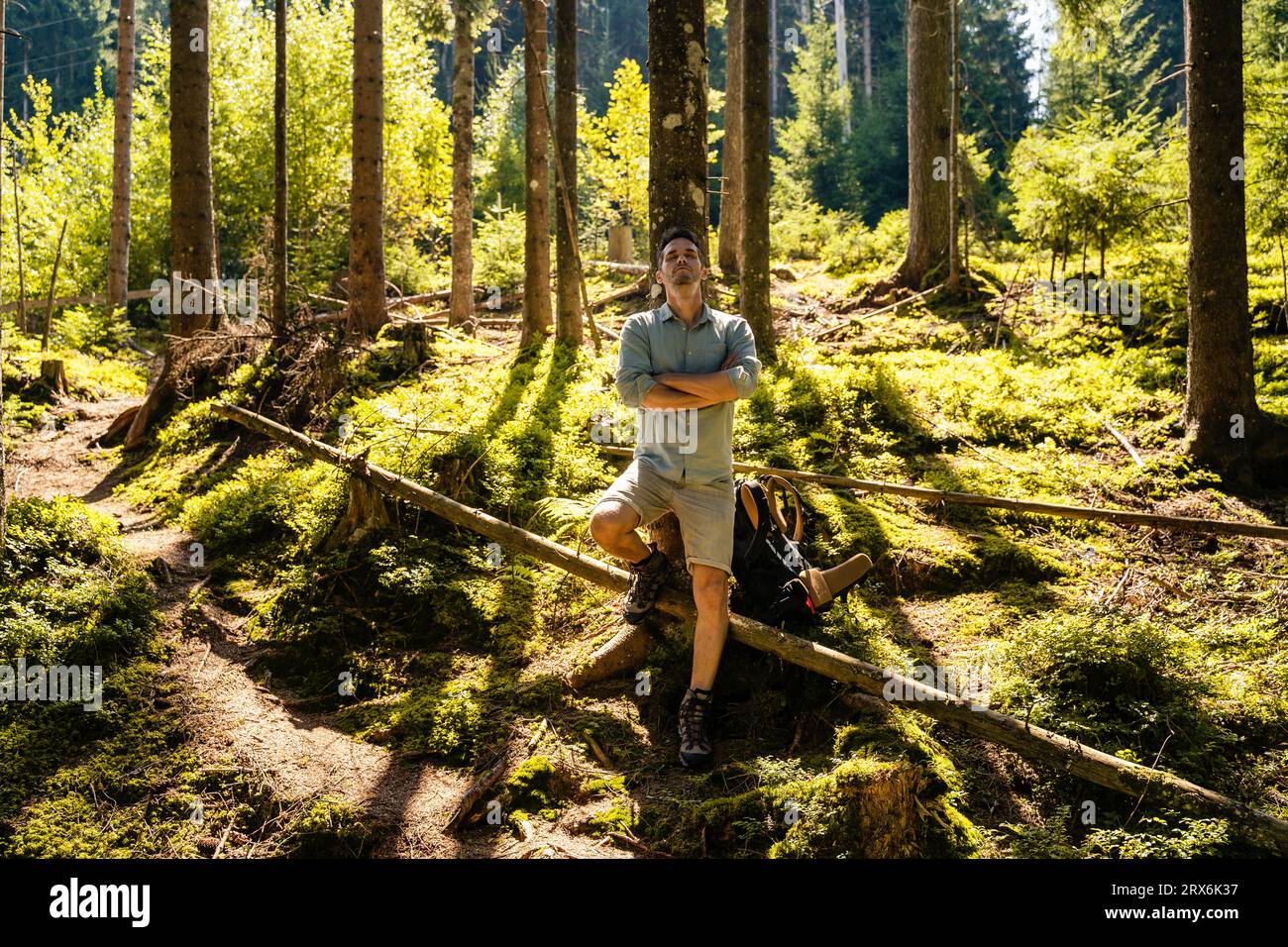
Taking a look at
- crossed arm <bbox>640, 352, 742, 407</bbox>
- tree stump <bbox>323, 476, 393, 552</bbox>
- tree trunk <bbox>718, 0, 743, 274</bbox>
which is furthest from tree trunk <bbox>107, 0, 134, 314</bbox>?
crossed arm <bbox>640, 352, 742, 407</bbox>

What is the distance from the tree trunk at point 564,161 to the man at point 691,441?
24.3ft

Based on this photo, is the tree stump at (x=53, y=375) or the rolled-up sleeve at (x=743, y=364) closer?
the rolled-up sleeve at (x=743, y=364)

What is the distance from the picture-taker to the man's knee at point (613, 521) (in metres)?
5.13

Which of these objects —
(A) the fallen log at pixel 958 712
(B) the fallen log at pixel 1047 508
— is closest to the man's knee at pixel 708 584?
(A) the fallen log at pixel 958 712

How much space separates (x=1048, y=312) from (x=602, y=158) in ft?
72.1

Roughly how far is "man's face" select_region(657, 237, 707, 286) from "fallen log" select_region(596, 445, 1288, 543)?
2.96 metres

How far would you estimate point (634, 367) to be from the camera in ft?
16.8

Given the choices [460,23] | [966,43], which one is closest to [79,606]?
[460,23]

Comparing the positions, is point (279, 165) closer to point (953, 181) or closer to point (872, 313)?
point (872, 313)

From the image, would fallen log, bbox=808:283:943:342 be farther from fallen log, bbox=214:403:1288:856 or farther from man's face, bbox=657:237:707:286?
man's face, bbox=657:237:707:286

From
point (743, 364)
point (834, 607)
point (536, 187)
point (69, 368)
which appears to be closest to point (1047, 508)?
point (834, 607)

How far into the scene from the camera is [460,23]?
700 inches

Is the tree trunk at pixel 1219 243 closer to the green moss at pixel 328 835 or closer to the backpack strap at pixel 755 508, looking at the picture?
the backpack strap at pixel 755 508

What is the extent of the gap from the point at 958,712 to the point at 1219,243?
22.4 ft
